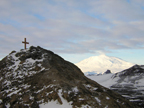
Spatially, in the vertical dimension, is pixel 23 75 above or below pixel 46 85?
above

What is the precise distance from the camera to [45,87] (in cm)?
1148

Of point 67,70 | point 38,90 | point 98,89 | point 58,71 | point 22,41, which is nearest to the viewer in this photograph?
point 38,90

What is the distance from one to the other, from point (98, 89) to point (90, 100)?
1928 mm

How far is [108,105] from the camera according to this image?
1048cm

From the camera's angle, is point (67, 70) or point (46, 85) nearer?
point (46, 85)

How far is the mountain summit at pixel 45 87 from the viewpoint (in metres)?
10.5

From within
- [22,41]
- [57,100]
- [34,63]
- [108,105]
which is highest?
[22,41]

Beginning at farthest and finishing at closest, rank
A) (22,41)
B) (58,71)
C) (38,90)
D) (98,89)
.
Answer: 1. (22,41)
2. (58,71)
3. (98,89)
4. (38,90)

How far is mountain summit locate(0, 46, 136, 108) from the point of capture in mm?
10453

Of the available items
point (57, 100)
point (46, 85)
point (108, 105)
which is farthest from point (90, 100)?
point (46, 85)

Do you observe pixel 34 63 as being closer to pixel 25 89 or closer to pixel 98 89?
pixel 25 89

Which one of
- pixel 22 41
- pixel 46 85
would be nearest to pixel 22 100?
pixel 46 85

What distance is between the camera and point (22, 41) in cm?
1692

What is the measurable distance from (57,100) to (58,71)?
125 inches
